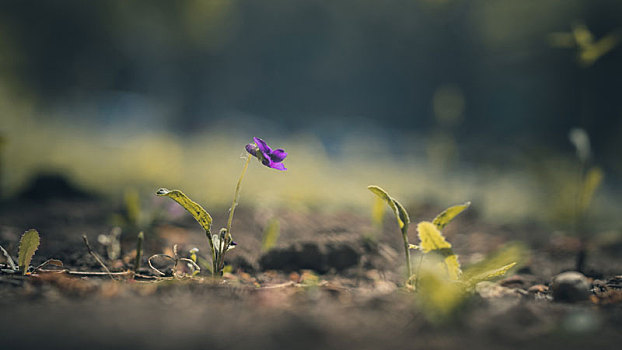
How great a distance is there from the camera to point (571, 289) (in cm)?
81

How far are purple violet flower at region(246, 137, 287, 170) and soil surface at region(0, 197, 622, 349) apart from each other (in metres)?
0.26

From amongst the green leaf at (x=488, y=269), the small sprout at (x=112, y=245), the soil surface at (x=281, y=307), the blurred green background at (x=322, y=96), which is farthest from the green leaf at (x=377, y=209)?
the small sprout at (x=112, y=245)

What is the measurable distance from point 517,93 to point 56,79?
22.1 feet

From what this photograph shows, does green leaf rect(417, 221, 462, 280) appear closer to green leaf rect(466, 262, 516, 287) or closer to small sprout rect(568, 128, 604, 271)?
green leaf rect(466, 262, 516, 287)

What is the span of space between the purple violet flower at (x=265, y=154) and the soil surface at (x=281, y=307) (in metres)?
0.26

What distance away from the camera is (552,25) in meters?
5.11

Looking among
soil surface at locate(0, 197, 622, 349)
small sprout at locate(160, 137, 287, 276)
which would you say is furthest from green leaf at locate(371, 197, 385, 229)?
small sprout at locate(160, 137, 287, 276)

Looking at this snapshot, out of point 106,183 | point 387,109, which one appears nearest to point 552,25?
point 387,109

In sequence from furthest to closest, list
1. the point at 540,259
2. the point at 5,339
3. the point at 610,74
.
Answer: the point at 610,74
the point at 540,259
the point at 5,339

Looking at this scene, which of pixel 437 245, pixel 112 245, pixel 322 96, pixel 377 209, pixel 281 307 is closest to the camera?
pixel 281 307

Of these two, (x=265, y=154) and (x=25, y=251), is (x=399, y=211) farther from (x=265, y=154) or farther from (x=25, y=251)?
(x=25, y=251)

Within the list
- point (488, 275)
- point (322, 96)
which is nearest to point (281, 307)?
point (488, 275)

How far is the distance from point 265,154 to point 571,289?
2.23 ft

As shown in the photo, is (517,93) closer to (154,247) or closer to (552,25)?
(552,25)
